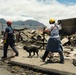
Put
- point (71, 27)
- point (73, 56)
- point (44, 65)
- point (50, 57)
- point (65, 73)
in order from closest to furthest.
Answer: point (65, 73)
point (44, 65)
point (50, 57)
point (73, 56)
point (71, 27)

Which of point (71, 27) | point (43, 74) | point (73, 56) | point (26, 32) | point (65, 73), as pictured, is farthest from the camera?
point (26, 32)

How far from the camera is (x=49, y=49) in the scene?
12.6m

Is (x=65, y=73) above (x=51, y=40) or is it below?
below

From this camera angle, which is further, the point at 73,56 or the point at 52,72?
the point at 73,56

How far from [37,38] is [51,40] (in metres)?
15.8

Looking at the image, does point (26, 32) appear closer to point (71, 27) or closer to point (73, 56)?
point (71, 27)

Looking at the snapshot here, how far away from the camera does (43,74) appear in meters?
11.0

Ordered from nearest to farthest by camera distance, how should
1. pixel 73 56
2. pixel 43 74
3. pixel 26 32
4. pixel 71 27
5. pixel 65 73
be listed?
1. pixel 65 73
2. pixel 43 74
3. pixel 73 56
4. pixel 71 27
5. pixel 26 32

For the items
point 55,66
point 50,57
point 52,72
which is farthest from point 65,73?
point 50,57

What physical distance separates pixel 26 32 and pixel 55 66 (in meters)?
20.1

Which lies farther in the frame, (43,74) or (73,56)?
(73,56)

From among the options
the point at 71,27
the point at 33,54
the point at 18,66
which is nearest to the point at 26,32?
the point at 71,27

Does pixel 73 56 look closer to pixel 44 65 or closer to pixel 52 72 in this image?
pixel 44 65

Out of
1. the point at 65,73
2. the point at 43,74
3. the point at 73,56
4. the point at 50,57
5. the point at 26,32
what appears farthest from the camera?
the point at 26,32
